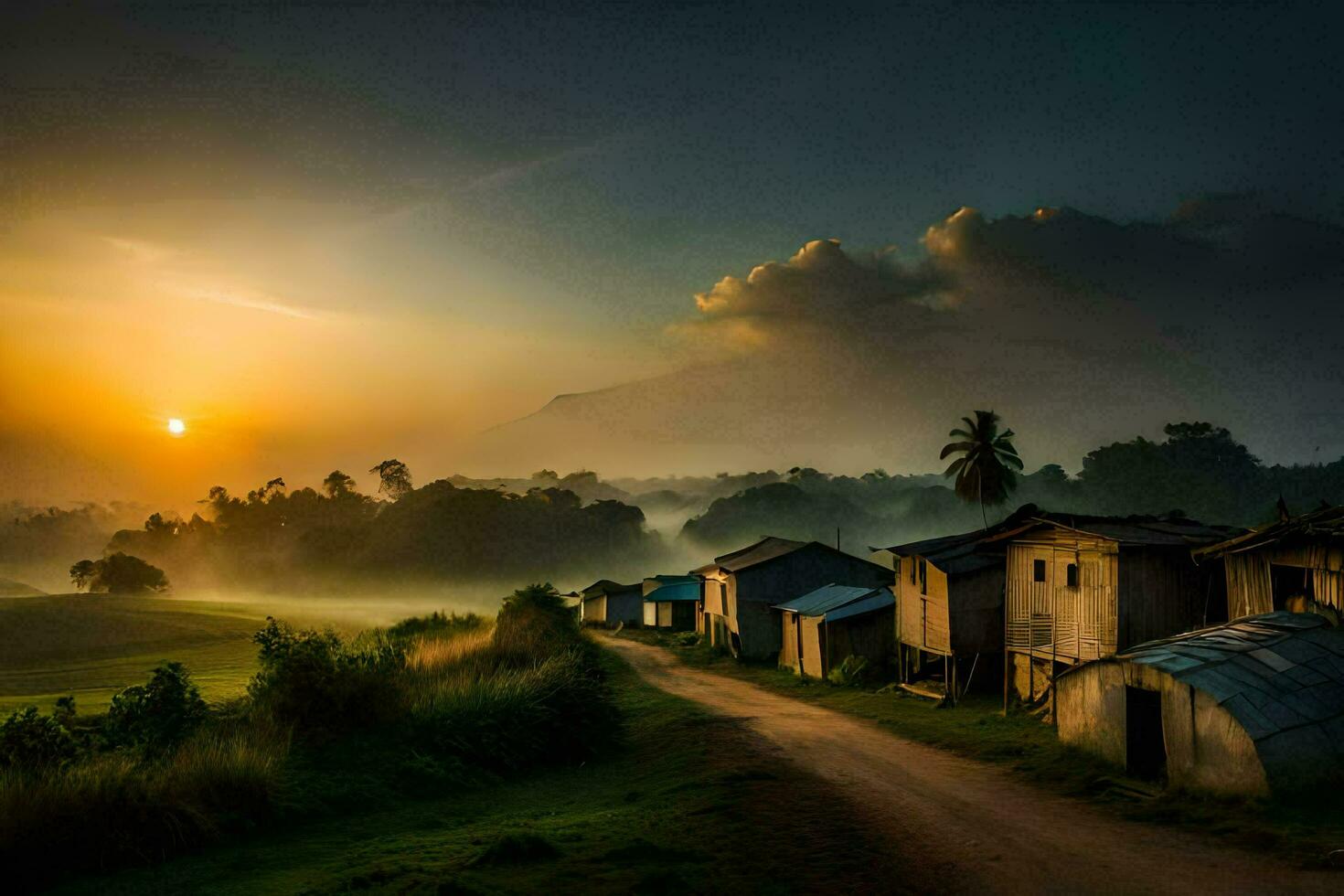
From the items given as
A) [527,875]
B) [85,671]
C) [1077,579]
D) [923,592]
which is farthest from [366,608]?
[527,875]

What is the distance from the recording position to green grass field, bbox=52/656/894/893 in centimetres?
1082

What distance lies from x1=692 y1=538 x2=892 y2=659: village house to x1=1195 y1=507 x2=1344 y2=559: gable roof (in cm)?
2545

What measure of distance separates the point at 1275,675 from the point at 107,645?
77.8 m

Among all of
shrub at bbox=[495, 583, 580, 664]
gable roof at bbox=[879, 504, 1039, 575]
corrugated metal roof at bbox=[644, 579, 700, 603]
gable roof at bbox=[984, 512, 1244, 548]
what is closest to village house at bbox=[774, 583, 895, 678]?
gable roof at bbox=[879, 504, 1039, 575]

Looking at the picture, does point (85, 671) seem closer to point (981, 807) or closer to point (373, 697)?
point (373, 697)

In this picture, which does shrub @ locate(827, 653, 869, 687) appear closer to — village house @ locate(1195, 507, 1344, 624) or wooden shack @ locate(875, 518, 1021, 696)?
→ wooden shack @ locate(875, 518, 1021, 696)

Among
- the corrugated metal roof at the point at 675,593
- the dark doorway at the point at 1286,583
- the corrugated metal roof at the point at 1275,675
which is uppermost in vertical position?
the dark doorway at the point at 1286,583

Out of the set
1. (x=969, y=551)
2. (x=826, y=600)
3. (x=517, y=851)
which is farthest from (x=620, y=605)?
(x=517, y=851)

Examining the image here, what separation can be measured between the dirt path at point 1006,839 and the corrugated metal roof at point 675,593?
2117 inches

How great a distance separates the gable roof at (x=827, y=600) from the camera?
4016 centimetres

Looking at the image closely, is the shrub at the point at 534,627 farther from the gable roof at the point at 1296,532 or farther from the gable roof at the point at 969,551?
the gable roof at the point at 1296,532

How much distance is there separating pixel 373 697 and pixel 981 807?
12.4 meters

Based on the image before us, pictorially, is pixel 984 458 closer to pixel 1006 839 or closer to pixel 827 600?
pixel 827 600

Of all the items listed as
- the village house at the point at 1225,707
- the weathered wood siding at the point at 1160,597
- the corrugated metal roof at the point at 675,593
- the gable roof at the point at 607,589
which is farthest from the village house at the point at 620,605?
the village house at the point at 1225,707
